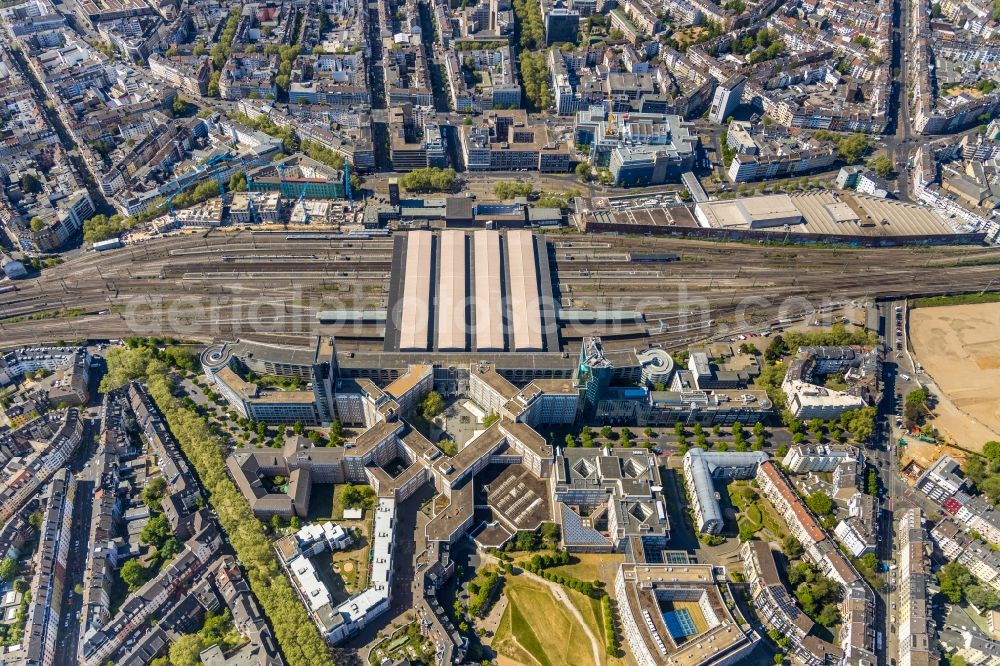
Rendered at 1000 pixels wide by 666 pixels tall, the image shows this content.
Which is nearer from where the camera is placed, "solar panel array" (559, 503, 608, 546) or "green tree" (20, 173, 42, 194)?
"solar panel array" (559, 503, 608, 546)

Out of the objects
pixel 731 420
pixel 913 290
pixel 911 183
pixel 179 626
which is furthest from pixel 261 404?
pixel 911 183

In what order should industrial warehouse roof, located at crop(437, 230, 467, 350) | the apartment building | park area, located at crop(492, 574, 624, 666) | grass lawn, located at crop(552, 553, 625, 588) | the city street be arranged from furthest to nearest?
1. industrial warehouse roof, located at crop(437, 230, 467, 350)
2. grass lawn, located at crop(552, 553, 625, 588)
3. park area, located at crop(492, 574, 624, 666)
4. the city street
5. the apartment building

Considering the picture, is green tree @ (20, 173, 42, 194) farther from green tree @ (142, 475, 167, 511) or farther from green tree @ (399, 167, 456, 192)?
green tree @ (142, 475, 167, 511)

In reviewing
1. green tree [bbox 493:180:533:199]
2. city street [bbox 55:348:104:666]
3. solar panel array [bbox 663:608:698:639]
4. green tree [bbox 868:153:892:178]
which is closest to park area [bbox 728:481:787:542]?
solar panel array [bbox 663:608:698:639]

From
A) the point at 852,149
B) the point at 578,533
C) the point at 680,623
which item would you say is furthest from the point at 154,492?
the point at 852,149

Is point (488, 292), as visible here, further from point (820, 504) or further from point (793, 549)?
point (793, 549)

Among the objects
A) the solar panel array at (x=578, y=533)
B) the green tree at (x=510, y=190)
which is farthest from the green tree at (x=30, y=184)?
the solar panel array at (x=578, y=533)

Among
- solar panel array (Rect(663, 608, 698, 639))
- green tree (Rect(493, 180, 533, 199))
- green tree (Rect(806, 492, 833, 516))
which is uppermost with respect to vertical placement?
green tree (Rect(493, 180, 533, 199))
